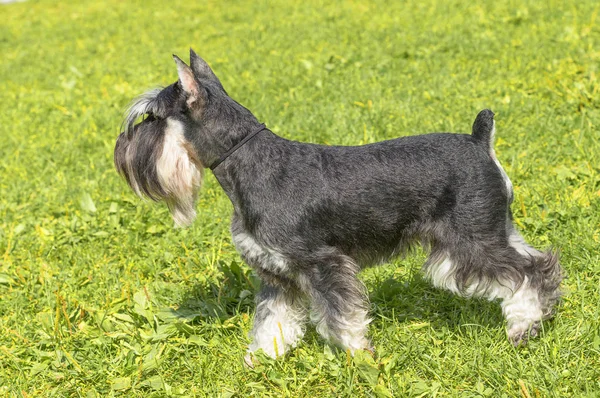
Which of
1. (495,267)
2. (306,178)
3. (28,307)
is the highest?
(306,178)

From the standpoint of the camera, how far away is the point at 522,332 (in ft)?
13.6

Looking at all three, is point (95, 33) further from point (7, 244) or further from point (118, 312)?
point (118, 312)

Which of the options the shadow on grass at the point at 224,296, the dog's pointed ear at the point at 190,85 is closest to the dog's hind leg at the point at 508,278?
the shadow on grass at the point at 224,296

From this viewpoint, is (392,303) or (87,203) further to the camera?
(87,203)

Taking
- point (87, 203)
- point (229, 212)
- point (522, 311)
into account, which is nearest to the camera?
point (522, 311)

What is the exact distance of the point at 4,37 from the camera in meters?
17.1

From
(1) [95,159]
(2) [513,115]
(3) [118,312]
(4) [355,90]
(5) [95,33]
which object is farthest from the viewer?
(5) [95,33]

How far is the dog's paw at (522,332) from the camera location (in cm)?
414

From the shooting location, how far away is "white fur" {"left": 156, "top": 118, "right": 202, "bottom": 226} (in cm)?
423

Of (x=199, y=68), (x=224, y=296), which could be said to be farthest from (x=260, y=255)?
(x=199, y=68)

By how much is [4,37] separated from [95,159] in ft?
36.1

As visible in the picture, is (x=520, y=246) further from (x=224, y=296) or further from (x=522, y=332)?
(x=224, y=296)

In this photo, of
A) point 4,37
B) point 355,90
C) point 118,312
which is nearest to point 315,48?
point 355,90

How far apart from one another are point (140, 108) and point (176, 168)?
1.49ft
